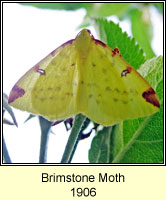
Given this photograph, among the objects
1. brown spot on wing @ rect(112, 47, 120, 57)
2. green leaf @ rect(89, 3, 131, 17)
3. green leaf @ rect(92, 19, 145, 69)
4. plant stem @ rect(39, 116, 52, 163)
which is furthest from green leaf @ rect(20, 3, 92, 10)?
plant stem @ rect(39, 116, 52, 163)

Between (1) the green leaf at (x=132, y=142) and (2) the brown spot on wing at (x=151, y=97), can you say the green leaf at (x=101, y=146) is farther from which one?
(2) the brown spot on wing at (x=151, y=97)

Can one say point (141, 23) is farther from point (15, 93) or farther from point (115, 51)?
point (15, 93)

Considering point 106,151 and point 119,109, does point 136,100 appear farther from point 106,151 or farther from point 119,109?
point 106,151

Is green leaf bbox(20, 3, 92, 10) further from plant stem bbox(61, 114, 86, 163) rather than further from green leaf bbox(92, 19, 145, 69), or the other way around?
plant stem bbox(61, 114, 86, 163)

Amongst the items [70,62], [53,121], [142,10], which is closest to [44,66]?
[70,62]

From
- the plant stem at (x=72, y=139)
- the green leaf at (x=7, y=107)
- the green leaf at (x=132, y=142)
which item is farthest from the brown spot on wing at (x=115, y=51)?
the green leaf at (x=7, y=107)

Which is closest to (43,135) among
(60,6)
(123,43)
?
(123,43)

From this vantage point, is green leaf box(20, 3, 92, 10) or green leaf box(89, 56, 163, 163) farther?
green leaf box(20, 3, 92, 10)
